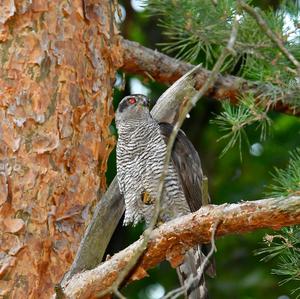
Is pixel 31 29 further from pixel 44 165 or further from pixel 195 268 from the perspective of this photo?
pixel 195 268

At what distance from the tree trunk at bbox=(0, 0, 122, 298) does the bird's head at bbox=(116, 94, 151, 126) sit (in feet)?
2.11

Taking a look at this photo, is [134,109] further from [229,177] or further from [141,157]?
[229,177]

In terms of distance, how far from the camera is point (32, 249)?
389 cm

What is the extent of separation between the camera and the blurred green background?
698 cm

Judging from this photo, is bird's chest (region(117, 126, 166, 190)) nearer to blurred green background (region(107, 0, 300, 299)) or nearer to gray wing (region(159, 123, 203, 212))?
gray wing (region(159, 123, 203, 212))

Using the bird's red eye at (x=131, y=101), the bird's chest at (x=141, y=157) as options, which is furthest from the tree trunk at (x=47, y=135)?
the bird's red eye at (x=131, y=101)

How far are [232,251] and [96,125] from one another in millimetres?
3398

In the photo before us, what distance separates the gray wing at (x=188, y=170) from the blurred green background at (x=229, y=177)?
7.14ft

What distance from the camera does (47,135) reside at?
13.2 feet

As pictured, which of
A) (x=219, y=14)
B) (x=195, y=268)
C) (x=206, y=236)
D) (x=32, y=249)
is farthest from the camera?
(x=195, y=268)

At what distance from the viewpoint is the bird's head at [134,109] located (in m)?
4.98

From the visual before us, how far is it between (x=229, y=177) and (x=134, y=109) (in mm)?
2631

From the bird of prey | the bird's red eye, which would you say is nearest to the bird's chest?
the bird of prey

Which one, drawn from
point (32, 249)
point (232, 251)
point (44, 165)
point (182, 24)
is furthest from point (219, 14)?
point (232, 251)
